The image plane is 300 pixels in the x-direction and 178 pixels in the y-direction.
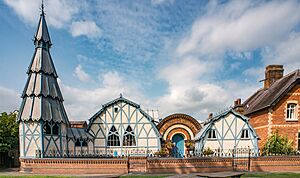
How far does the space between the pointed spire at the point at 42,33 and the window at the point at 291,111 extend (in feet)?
72.0

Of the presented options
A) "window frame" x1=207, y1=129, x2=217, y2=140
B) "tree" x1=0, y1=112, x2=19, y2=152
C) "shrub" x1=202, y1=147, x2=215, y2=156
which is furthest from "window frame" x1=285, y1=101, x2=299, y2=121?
"tree" x1=0, y1=112, x2=19, y2=152

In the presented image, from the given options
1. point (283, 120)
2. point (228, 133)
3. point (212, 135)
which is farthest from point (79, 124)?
point (283, 120)

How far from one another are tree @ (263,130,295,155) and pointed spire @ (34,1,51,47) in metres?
20.2

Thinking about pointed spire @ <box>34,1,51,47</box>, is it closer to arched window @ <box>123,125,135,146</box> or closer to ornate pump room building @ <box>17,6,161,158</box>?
ornate pump room building @ <box>17,6,161,158</box>

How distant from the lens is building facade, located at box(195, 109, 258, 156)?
1938 centimetres

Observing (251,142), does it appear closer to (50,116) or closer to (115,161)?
(115,161)

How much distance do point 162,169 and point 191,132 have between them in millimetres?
8253

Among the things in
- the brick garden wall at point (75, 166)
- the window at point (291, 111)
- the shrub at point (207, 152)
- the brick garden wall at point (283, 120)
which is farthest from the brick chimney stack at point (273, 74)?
the brick garden wall at point (75, 166)

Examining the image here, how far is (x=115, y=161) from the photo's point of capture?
15.0 metres

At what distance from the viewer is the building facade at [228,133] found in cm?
1938

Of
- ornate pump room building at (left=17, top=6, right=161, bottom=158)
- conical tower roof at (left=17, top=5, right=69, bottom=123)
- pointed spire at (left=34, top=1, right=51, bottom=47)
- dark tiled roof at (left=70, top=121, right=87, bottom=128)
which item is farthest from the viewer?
dark tiled roof at (left=70, top=121, right=87, bottom=128)

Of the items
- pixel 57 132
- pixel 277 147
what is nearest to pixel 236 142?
pixel 277 147

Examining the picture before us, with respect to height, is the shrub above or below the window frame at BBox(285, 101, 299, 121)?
below

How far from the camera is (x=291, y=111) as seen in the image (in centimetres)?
2056
